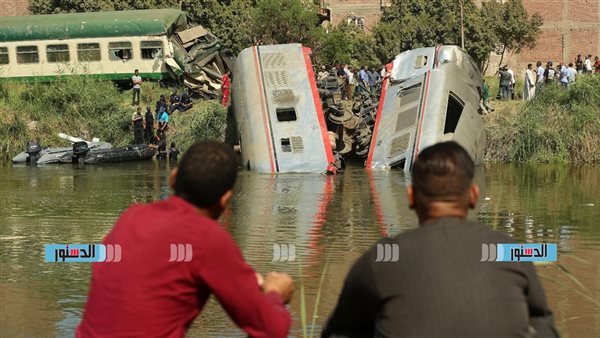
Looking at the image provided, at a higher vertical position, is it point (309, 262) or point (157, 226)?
point (157, 226)

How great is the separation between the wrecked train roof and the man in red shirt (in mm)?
36685

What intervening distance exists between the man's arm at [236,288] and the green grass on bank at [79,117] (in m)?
30.7

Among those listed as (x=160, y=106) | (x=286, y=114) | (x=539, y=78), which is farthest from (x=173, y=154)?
(x=539, y=78)

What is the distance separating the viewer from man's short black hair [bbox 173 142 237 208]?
420 cm

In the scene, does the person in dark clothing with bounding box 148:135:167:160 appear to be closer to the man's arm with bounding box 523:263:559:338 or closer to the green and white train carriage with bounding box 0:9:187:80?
the green and white train carriage with bounding box 0:9:187:80

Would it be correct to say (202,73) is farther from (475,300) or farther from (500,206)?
(475,300)

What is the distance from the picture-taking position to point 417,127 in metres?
28.2

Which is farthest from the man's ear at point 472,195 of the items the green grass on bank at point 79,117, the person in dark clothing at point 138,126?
the person in dark clothing at point 138,126

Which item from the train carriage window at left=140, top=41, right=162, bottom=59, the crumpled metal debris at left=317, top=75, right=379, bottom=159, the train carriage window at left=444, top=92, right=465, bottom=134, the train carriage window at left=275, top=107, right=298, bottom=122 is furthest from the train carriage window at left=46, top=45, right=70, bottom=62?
the train carriage window at left=444, top=92, right=465, bottom=134

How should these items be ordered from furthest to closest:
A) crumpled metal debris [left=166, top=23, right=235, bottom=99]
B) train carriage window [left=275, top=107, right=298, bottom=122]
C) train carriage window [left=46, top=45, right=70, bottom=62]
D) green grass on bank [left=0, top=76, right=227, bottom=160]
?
train carriage window [left=46, top=45, right=70, bottom=62] < crumpled metal debris [left=166, top=23, right=235, bottom=99] < green grass on bank [left=0, top=76, right=227, bottom=160] < train carriage window [left=275, top=107, right=298, bottom=122]

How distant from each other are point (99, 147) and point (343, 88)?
898 cm

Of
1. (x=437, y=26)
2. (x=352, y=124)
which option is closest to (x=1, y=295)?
(x=352, y=124)

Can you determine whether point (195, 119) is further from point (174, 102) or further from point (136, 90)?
point (136, 90)

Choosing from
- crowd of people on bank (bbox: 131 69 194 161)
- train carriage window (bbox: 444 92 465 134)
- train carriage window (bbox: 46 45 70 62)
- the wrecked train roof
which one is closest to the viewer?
train carriage window (bbox: 444 92 465 134)
